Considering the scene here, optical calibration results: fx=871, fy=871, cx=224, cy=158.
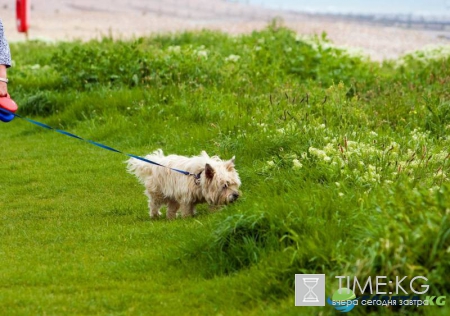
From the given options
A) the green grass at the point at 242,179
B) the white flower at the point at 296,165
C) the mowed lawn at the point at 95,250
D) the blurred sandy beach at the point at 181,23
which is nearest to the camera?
the green grass at the point at 242,179

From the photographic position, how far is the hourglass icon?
5844 millimetres

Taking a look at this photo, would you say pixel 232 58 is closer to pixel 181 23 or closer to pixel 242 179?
pixel 242 179

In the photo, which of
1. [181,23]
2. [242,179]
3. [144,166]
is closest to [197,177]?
[144,166]

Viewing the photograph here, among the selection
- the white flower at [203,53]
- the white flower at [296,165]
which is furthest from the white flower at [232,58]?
the white flower at [296,165]

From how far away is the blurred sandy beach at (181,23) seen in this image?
27.9 metres

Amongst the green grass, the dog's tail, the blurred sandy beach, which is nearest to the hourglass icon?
the green grass

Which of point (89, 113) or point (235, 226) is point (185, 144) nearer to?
point (89, 113)

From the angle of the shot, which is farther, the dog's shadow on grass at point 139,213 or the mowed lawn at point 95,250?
the dog's shadow on grass at point 139,213

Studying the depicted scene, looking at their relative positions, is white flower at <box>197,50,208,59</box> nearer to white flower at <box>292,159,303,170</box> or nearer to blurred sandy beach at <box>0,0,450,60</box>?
blurred sandy beach at <box>0,0,450,60</box>

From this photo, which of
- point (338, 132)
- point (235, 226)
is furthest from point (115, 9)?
point (235, 226)

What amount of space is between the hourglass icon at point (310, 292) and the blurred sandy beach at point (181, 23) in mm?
16332

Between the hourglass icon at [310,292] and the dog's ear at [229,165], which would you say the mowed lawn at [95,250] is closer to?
the hourglass icon at [310,292]

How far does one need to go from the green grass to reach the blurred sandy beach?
273 inches

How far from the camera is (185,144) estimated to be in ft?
38.4
